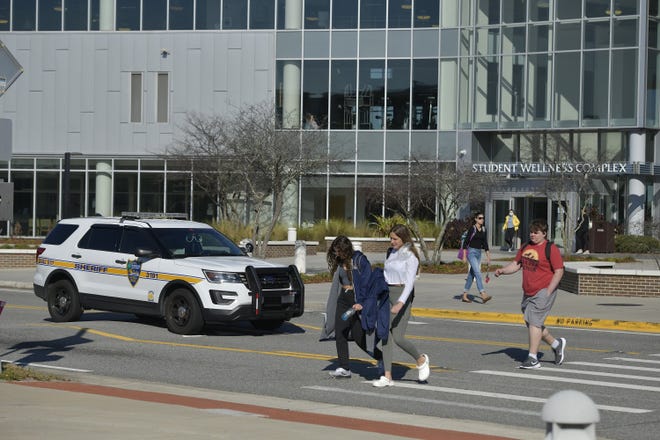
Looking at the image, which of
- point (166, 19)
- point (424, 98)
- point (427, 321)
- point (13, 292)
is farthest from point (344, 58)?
point (427, 321)

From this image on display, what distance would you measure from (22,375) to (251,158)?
20.4m

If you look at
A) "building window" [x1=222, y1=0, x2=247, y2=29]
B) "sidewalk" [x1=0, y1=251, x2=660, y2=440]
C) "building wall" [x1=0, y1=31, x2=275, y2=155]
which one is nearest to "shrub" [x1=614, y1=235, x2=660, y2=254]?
"building wall" [x1=0, y1=31, x2=275, y2=155]

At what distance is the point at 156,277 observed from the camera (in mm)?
18500

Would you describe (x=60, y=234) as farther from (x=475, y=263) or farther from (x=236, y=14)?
(x=236, y=14)

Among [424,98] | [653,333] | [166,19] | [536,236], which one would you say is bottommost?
[653,333]

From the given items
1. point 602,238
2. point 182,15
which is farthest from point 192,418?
point 182,15

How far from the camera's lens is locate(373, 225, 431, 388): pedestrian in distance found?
1270cm

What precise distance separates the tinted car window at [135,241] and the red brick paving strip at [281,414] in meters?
6.65

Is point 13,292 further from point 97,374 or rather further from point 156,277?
point 97,374

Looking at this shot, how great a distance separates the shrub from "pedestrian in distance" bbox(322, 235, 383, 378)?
32637mm

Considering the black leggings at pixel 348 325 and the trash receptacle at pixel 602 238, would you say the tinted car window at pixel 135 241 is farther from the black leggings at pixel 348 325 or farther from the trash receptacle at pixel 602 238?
the trash receptacle at pixel 602 238

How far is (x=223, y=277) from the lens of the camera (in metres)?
17.8

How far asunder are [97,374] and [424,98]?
3972cm

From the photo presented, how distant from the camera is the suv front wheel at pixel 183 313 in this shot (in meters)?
17.9
